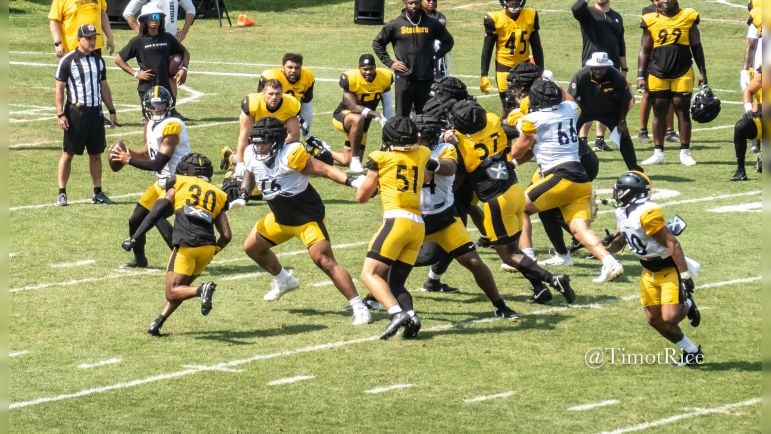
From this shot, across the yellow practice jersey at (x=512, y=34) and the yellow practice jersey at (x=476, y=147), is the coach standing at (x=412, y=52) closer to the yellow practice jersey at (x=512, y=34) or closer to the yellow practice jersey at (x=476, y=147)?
the yellow practice jersey at (x=512, y=34)

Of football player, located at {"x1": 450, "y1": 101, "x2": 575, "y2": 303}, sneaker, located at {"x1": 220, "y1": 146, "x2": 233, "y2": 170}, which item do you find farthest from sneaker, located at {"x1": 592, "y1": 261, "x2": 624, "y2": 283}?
sneaker, located at {"x1": 220, "y1": 146, "x2": 233, "y2": 170}

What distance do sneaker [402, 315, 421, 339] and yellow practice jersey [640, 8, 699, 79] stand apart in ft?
29.8

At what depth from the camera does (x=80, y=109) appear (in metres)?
17.5

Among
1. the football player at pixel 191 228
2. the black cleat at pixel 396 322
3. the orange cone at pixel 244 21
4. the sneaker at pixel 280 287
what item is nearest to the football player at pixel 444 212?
the black cleat at pixel 396 322

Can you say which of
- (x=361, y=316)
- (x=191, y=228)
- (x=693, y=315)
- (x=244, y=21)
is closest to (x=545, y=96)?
(x=361, y=316)

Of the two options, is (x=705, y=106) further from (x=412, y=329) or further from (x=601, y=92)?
(x=412, y=329)

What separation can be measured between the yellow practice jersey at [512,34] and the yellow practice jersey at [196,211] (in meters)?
8.20

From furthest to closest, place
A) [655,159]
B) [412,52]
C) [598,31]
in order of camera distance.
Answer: [598,31], [655,159], [412,52]

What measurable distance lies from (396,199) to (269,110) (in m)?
4.31

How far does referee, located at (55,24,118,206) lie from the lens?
57.4 ft

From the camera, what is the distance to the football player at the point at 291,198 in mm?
12555

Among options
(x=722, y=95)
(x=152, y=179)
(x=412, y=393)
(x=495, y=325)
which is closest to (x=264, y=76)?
(x=152, y=179)

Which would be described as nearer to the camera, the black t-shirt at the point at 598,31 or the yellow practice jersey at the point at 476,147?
the yellow practice jersey at the point at 476,147

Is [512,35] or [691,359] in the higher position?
[512,35]
